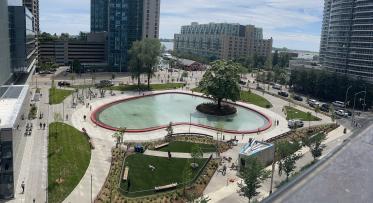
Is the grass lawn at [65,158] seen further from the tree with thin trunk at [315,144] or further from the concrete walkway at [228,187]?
the tree with thin trunk at [315,144]

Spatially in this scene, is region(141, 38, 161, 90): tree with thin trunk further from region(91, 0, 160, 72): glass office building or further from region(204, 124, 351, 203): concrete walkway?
region(204, 124, 351, 203): concrete walkway

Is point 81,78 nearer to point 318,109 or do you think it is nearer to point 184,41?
point 318,109

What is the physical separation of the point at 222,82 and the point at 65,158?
22.4 metres

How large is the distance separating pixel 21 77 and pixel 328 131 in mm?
36665

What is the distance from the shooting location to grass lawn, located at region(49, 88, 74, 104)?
4275cm

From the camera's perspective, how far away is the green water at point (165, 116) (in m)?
36.9

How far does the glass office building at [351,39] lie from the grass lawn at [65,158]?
43895mm

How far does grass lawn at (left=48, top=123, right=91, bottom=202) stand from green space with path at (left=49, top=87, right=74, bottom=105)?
10642mm

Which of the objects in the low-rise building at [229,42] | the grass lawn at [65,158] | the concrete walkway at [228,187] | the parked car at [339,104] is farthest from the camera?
the low-rise building at [229,42]

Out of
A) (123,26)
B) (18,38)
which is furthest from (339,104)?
(123,26)

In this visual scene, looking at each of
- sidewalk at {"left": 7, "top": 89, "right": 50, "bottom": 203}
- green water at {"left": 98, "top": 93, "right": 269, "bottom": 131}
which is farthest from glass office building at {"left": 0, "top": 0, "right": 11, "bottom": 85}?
green water at {"left": 98, "top": 93, "right": 269, "bottom": 131}

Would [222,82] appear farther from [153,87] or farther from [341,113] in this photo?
[153,87]

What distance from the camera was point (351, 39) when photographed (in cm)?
5847

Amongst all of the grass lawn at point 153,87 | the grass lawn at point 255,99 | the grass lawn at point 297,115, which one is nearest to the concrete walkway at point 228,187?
the grass lawn at point 297,115
